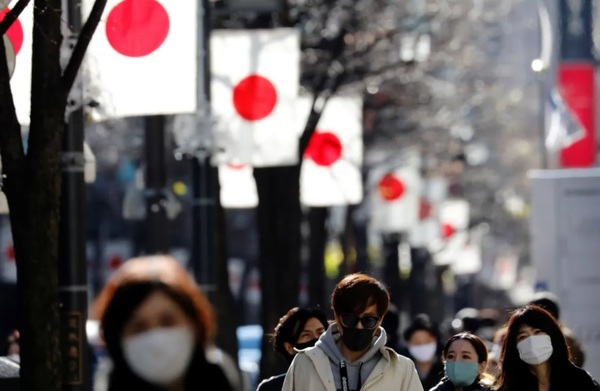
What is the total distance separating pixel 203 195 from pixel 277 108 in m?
1.05

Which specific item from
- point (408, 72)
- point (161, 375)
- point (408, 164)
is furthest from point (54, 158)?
point (408, 164)

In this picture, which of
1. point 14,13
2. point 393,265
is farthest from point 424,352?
point 393,265

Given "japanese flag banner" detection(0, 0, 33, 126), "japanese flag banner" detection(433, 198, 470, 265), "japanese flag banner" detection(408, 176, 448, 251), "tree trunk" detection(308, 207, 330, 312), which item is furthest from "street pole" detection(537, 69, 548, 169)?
"japanese flag banner" detection(0, 0, 33, 126)

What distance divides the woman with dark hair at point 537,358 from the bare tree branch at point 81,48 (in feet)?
8.50

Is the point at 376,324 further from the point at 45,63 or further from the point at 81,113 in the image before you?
the point at 81,113

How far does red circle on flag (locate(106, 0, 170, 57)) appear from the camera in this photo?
1216cm

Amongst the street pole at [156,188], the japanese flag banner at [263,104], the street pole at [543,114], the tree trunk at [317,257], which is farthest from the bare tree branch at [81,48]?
the street pole at [543,114]

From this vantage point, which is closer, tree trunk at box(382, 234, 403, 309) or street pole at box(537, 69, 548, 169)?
street pole at box(537, 69, 548, 169)

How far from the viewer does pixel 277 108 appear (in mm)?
17375

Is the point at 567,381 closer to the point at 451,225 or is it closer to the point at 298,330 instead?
the point at 298,330

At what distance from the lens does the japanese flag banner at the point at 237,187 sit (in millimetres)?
21844

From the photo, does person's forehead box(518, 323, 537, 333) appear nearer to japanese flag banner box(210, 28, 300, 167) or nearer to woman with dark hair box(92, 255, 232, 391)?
woman with dark hair box(92, 255, 232, 391)

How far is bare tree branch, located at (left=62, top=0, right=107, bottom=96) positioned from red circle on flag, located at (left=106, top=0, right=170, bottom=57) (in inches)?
78.9

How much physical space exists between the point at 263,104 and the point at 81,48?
754cm
